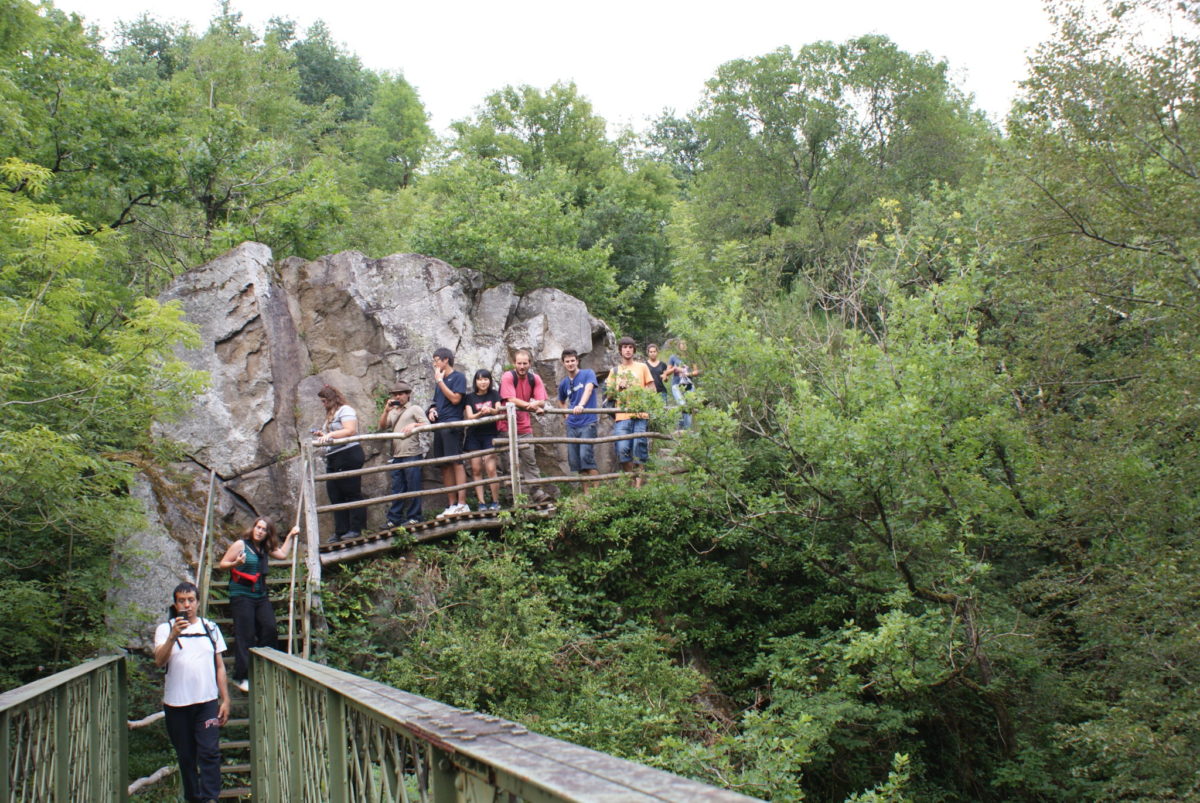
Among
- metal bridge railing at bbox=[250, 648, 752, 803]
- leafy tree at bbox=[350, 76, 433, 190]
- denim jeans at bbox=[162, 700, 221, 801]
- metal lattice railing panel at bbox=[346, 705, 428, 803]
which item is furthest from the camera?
leafy tree at bbox=[350, 76, 433, 190]

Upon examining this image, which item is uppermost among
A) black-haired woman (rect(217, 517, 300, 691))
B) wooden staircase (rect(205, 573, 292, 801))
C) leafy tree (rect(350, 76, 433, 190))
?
leafy tree (rect(350, 76, 433, 190))

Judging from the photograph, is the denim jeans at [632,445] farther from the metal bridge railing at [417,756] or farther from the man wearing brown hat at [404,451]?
the metal bridge railing at [417,756]

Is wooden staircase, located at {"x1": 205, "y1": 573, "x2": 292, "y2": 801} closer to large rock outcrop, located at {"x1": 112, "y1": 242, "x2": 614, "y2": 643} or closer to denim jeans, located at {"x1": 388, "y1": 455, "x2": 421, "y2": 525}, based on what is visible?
denim jeans, located at {"x1": 388, "y1": 455, "x2": 421, "y2": 525}

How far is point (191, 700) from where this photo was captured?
617 centimetres

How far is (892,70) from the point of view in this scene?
95.6 feet

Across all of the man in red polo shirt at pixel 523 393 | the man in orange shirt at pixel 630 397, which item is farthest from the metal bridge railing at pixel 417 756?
the man in red polo shirt at pixel 523 393

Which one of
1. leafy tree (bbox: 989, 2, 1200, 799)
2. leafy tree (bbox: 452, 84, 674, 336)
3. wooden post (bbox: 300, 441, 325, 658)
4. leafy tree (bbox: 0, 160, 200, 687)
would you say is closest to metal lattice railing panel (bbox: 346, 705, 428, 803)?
leafy tree (bbox: 0, 160, 200, 687)

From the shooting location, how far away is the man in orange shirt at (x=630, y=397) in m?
11.3

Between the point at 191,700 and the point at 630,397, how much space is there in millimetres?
6419

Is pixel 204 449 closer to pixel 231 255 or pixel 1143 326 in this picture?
pixel 231 255

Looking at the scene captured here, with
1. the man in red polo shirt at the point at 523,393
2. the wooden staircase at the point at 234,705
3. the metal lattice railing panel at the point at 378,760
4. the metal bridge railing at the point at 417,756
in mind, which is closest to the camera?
the metal bridge railing at the point at 417,756

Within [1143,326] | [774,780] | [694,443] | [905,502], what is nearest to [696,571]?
[694,443]

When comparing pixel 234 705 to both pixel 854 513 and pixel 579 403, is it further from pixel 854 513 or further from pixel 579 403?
pixel 854 513

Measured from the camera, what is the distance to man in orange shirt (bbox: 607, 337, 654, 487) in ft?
37.1
